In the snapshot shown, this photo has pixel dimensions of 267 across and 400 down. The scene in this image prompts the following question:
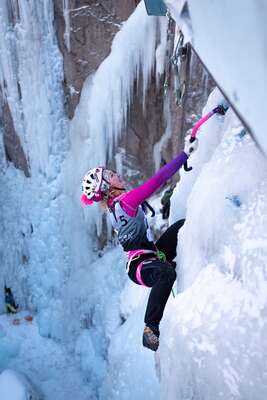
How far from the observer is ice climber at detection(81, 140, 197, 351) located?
6.34 feet

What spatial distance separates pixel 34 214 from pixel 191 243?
4.72 m

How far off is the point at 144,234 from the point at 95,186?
37 centimetres

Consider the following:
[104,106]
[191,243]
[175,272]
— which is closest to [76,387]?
[104,106]

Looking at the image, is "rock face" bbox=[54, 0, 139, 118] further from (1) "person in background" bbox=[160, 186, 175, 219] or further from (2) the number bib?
(2) the number bib

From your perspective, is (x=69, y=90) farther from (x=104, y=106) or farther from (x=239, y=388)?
(x=239, y=388)

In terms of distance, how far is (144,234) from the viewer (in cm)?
216

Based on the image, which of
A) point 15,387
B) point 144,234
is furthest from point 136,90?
point 15,387

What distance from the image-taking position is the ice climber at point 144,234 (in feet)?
6.34

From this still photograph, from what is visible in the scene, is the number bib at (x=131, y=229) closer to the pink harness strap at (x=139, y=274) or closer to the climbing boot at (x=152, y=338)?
the pink harness strap at (x=139, y=274)

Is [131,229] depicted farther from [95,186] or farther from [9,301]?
[9,301]

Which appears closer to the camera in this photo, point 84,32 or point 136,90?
point 136,90

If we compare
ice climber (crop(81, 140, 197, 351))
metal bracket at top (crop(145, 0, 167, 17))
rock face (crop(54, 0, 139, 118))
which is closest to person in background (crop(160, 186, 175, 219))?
rock face (crop(54, 0, 139, 118))

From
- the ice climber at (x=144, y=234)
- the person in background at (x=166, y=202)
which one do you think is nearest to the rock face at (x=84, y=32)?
the person in background at (x=166, y=202)

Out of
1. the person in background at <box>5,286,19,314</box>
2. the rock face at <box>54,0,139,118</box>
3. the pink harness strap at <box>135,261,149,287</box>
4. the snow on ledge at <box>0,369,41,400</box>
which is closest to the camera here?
the pink harness strap at <box>135,261,149,287</box>
